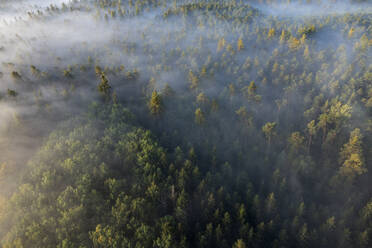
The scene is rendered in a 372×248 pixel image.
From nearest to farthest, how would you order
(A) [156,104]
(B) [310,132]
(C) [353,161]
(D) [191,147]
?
(C) [353,161] < (D) [191,147] < (B) [310,132] < (A) [156,104]

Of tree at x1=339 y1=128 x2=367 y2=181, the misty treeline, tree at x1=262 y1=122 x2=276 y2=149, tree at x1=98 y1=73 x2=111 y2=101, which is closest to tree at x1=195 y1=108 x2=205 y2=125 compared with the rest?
the misty treeline

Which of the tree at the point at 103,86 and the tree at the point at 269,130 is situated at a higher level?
the tree at the point at 103,86

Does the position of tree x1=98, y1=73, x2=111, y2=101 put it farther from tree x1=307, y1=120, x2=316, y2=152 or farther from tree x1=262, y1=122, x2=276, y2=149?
tree x1=307, y1=120, x2=316, y2=152

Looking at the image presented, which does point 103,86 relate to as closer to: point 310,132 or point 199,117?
point 199,117

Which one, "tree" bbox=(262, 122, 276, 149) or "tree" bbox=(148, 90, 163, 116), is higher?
"tree" bbox=(148, 90, 163, 116)

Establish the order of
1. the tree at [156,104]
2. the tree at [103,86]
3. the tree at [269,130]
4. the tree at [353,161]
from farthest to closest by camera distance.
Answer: the tree at [103,86] → the tree at [156,104] → the tree at [269,130] → the tree at [353,161]

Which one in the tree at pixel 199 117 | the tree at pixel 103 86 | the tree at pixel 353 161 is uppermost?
the tree at pixel 103 86

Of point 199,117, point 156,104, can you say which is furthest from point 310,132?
point 156,104

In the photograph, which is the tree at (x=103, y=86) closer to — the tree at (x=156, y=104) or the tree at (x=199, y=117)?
the tree at (x=156, y=104)

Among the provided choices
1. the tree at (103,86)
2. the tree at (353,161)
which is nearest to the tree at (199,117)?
the tree at (103,86)
